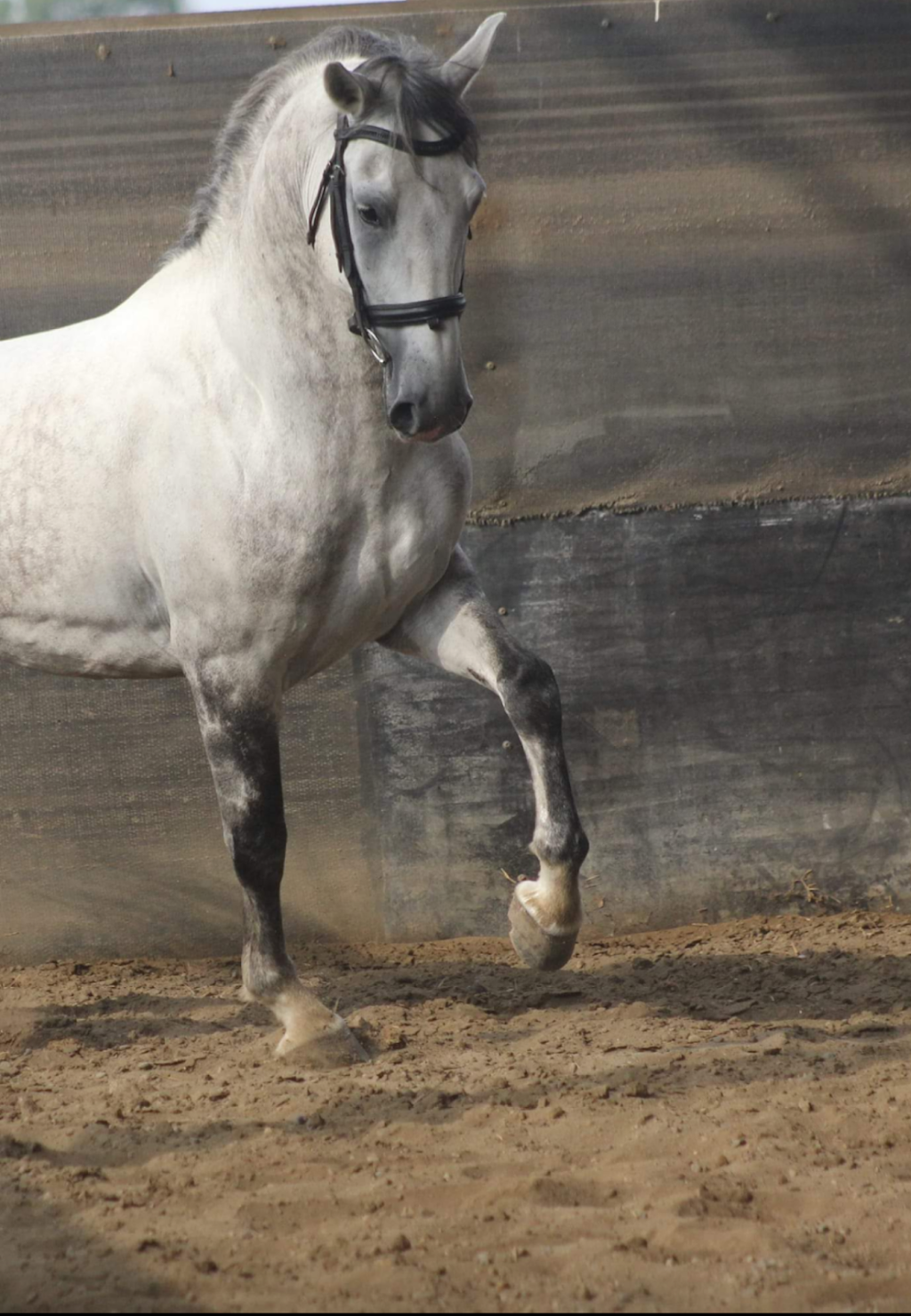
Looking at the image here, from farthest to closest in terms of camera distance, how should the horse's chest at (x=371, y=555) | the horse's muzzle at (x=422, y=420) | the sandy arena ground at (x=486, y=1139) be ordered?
the horse's chest at (x=371, y=555) → the horse's muzzle at (x=422, y=420) → the sandy arena ground at (x=486, y=1139)

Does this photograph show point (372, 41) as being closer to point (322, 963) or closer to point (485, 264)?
point (485, 264)

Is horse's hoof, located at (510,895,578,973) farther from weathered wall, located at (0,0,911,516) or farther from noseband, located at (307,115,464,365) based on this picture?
weathered wall, located at (0,0,911,516)

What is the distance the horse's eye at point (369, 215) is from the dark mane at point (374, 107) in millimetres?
156

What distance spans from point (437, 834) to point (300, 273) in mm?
2202

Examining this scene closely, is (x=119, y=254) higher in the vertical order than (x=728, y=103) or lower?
lower

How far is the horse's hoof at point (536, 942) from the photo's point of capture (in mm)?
3326

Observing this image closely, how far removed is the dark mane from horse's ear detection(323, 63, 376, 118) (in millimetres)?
30

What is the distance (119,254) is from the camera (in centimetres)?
469

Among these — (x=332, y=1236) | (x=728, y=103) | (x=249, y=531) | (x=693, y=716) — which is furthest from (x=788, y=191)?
(x=332, y=1236)

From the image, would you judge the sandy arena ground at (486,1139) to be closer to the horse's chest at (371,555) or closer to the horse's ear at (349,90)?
the horse's chest at (371,555)

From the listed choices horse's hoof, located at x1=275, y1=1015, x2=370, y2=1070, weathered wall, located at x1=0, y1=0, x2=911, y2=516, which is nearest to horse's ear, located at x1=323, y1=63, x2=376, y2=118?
weathered wall, located at x1=0, y1=0, x2=911, y2=516

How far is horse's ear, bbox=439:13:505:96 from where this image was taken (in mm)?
3061

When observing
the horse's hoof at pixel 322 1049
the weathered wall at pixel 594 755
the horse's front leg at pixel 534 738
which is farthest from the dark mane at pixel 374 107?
the horse's hoof at pixel 322 1049

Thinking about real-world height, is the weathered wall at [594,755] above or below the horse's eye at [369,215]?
below
